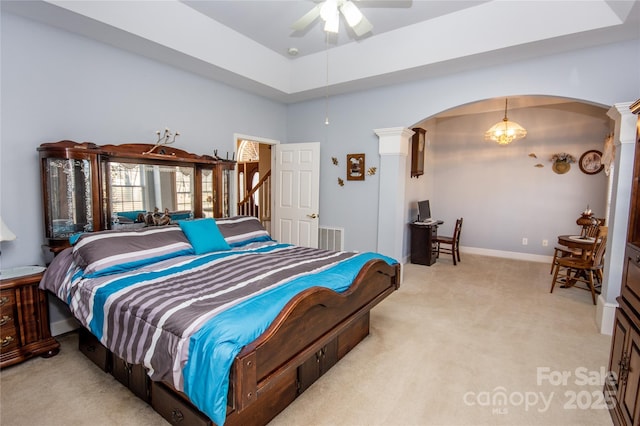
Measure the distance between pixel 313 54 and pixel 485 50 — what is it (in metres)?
2.19

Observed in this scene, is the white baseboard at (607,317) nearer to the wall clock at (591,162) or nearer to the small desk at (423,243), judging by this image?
the small desk at (423,243)

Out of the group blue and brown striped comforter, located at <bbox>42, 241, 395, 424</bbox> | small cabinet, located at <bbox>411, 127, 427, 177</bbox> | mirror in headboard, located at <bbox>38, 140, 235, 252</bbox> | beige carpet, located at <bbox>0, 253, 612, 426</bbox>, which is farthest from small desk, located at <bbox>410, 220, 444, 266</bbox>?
mirror in headboard, located at <bbox>38, 140, 235, 252</bbox>

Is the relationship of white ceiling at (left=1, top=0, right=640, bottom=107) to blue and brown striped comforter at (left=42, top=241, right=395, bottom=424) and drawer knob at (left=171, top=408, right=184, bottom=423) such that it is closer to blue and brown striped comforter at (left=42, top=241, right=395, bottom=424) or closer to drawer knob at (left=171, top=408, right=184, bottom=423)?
blue and brown striped comforter at (left=42, top=241, right=395, bottom=424)

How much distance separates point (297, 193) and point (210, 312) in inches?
134

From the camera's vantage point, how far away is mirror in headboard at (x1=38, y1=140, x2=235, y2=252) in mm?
2666

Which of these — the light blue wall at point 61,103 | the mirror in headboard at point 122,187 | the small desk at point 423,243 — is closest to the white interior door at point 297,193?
the mirror in headboard at point 122,187

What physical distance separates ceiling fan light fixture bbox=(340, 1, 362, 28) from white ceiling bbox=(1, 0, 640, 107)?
304 millimetres

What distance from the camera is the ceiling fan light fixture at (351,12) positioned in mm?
2404

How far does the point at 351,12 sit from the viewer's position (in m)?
2.43

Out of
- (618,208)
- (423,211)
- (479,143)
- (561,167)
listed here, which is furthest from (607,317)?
(479,143)

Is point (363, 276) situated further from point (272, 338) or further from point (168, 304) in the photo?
point (168, 304)

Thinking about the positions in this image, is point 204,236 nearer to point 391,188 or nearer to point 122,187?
point 122,187

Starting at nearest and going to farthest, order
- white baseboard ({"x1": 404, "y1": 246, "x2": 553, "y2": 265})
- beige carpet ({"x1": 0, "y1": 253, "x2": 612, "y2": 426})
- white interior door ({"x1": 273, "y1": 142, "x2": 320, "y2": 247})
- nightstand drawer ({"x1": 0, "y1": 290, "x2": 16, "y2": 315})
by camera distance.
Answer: beige carpet ({"x1": 0, "y1": 253, "x2": 612, "y2": 426})
nightstand drawer ({"x1": 0, "y1": 290, "x2": 16, "y2": 315})
white interior door ({"x1": 273, "y1": 142, "x2": 320, "y2": 247})
white baseboard ({"x1": 404, "y1": 246, "x2": 553, "y2": 265})

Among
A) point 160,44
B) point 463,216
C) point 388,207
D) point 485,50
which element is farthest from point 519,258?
point 160,44
